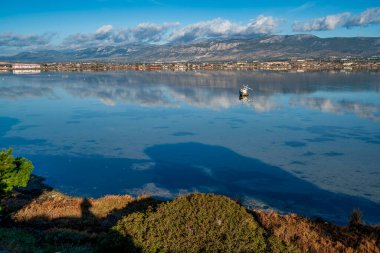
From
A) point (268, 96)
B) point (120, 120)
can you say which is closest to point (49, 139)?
point (120, 120)

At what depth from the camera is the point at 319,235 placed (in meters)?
12.6

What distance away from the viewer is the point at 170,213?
10414 mm

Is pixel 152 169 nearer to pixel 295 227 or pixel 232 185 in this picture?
pixel 232 185

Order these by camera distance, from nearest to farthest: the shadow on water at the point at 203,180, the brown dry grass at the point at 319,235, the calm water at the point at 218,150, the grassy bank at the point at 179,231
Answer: the grassy bank at the point at 179,231
the brown dry grass at the point at 319,235
the shadow on water at the point at 203,180
the calm water at the point at 218,150

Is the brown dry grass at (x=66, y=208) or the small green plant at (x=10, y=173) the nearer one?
the small green plant at (x=10, y=173)

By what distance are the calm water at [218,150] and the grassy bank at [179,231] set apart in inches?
191

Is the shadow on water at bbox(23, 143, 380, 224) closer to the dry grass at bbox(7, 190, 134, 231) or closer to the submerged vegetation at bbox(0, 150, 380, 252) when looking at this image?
the dry grass at bbox(7, 190, 134, 231)

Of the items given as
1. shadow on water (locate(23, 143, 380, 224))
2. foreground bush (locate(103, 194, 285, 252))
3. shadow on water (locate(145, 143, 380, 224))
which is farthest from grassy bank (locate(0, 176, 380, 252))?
→ shadow on water (locate(23, 143, 380, 224))

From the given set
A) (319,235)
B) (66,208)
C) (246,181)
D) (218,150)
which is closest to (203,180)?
(246,181)

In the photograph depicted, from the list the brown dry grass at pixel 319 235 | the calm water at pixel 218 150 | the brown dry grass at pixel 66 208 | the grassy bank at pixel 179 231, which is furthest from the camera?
the calm water at pixel 218 150

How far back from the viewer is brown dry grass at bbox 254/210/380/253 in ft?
36.9

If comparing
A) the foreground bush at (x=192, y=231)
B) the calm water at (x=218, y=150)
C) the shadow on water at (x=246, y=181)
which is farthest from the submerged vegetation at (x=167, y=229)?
the calm water at (x=218, y=150)

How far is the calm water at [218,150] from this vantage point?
20891mm

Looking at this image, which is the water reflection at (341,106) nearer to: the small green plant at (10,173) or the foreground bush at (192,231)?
the foreground bush at (192,231)
